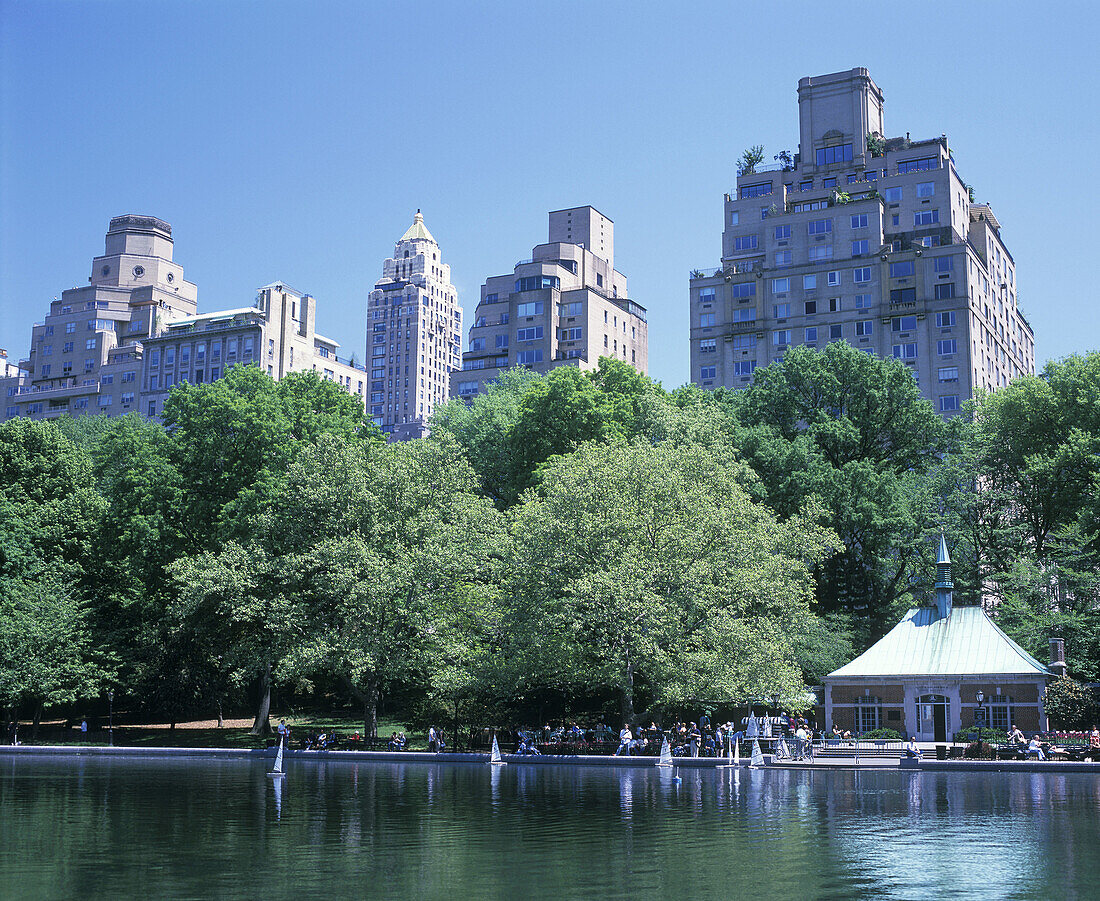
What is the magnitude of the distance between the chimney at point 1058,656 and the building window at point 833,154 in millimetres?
80753

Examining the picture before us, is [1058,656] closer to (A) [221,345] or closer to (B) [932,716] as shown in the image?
(B) [932,716]

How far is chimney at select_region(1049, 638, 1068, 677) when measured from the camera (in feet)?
195

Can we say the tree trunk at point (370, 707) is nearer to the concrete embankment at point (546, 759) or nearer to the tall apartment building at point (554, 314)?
the concrete embankment at point (546, 759)

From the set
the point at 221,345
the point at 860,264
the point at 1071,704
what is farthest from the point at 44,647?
the point at 221,345

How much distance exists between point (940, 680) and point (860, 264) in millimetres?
65330

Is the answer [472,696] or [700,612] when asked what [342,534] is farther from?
[700,612]

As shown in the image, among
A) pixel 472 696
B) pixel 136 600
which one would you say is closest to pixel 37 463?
pixel 136 600

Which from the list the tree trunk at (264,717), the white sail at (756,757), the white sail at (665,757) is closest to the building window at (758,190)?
the tree trunk at (264,717)

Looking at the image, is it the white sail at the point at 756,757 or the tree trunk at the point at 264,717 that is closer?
the white sail at the point at 756,757

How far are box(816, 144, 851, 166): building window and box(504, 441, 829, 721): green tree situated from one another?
263ft

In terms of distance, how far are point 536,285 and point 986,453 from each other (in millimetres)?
83370

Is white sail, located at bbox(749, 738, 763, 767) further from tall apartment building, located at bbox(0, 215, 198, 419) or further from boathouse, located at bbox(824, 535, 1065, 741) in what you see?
tall apartment building, located at bbox(0, 215, 198, 419)

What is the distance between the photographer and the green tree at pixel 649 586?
5288cm

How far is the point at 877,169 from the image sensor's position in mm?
126312
